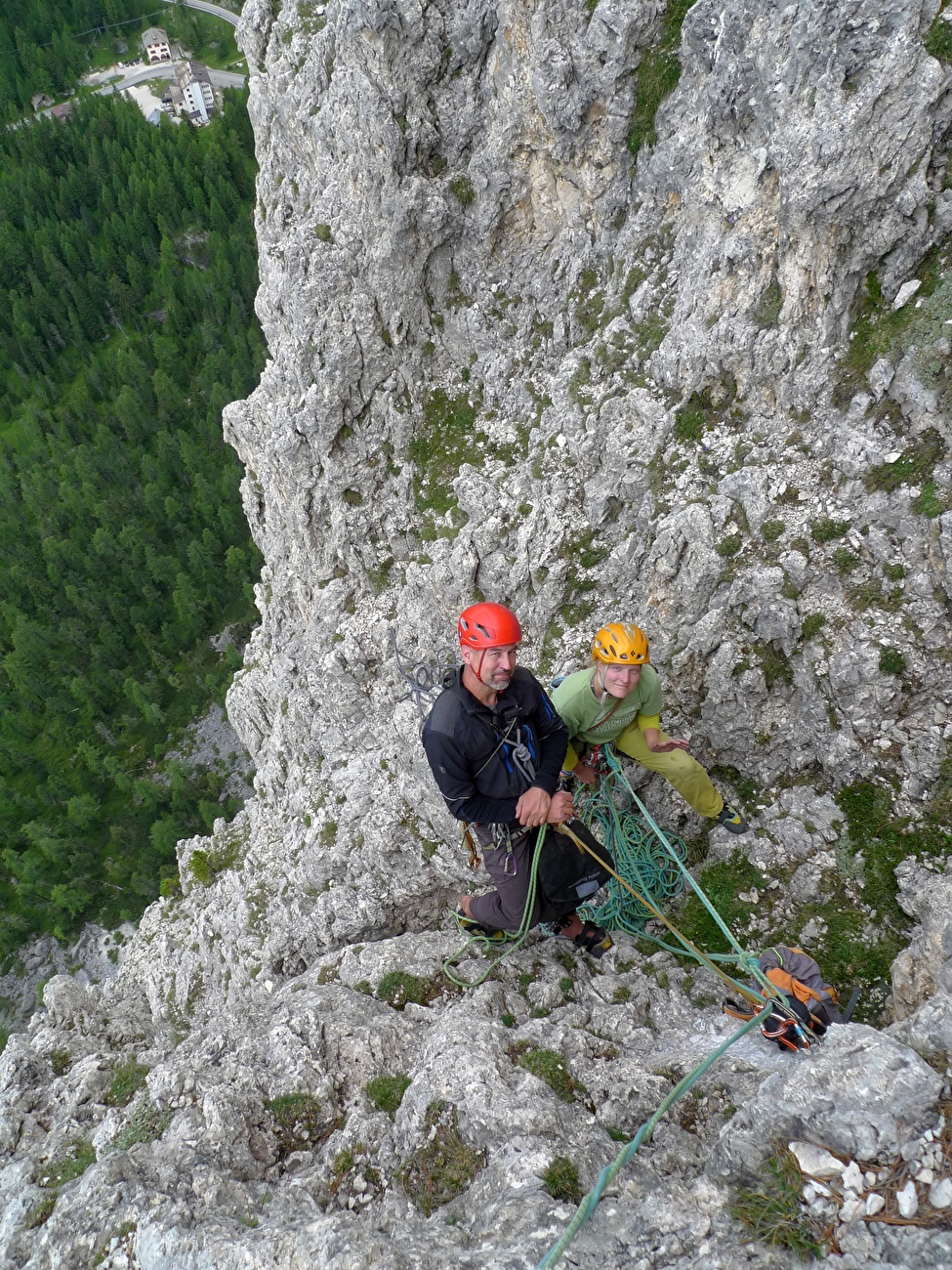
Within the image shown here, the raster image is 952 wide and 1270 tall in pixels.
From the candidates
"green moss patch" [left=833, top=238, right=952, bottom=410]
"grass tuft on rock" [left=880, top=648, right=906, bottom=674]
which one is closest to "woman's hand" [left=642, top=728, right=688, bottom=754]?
"grass tuft on rock" [left=880, top=648, right=906, bottom=674]

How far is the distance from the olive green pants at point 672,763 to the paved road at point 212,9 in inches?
7466

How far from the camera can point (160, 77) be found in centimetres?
13088

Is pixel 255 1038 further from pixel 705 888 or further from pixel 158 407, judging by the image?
pixel 158 407

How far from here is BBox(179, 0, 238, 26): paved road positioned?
13988 centimetres

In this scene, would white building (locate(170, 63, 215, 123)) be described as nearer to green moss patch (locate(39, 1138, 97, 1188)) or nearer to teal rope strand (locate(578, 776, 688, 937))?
teal rope strand (locate(578, 776, 688, 937))

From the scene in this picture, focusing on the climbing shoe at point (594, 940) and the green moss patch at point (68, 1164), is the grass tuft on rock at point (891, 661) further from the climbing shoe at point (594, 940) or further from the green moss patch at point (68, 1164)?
the green moss patch at point (68, 1164)

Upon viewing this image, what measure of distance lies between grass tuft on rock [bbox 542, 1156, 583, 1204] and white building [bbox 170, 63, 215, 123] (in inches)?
5966

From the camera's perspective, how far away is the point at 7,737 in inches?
2554

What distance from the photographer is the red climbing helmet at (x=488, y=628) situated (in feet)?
21.5

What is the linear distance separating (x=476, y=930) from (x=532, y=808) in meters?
3.08

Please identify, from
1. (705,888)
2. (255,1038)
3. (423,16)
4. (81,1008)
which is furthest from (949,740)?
(423,16)

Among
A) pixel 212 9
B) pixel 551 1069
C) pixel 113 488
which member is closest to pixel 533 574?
pixel 551 1069

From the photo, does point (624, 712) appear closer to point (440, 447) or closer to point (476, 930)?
point (476, 930)

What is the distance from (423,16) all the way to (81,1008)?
19.9 m
